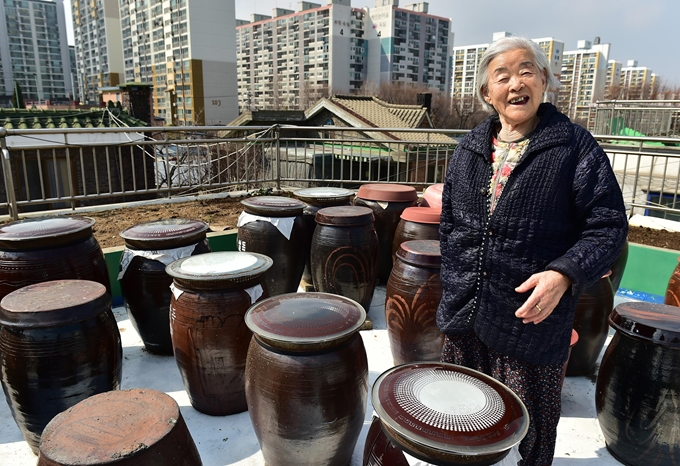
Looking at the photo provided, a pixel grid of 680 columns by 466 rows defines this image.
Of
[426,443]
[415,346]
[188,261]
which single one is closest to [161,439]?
[426,443]

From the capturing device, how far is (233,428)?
2.78m

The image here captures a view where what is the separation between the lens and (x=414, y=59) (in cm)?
6619

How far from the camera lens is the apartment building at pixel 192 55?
47.7m

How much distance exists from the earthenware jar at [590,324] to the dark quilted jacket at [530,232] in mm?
1507

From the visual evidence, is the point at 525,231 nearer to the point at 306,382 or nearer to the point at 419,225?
the point at 306,382

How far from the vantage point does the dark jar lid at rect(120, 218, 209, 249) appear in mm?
3287

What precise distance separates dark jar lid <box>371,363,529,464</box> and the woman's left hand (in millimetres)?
333

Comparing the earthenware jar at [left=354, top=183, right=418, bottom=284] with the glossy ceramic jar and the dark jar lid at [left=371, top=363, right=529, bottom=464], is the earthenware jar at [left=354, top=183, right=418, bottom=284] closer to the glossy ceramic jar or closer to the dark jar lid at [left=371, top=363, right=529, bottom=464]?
the glossy ceramic jar

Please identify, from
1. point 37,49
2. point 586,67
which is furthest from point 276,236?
point 586,67

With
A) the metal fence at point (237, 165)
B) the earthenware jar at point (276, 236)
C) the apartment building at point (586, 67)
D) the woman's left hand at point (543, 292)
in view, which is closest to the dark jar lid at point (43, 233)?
the earthenware jar at point (276, 236)

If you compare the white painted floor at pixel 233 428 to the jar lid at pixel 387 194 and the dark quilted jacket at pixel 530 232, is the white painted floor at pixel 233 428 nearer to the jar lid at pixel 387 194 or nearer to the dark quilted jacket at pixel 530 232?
the dark quilted jacket at pixel 530 232

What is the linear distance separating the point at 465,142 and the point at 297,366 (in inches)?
49.2

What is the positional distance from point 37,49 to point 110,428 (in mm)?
79550

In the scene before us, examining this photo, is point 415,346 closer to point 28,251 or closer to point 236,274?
point 236,274
